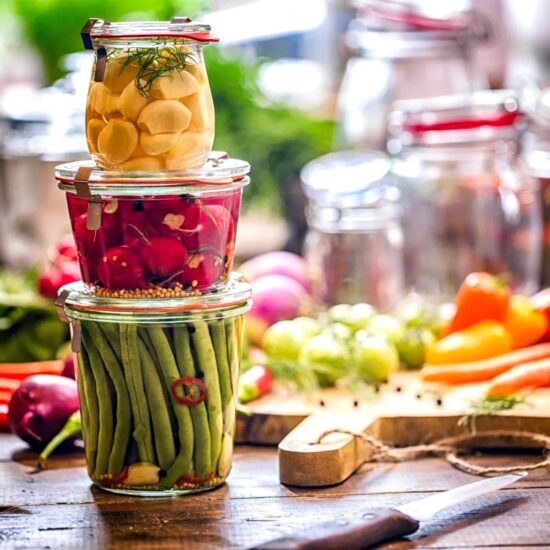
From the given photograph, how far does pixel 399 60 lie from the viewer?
2.39 m

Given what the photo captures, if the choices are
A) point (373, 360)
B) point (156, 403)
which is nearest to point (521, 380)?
point (373, 360)

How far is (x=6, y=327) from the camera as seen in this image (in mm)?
1812

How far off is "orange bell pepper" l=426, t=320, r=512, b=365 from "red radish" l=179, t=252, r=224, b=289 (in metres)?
0.55

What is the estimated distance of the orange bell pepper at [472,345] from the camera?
68.6 inches

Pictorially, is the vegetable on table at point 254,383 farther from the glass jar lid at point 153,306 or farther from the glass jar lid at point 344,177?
the glass jar lid at point 344,177

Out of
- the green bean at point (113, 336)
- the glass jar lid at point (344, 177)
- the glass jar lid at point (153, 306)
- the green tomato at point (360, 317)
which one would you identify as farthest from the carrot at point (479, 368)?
the green bean at point (113, 336)

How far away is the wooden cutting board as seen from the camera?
53.2 inches

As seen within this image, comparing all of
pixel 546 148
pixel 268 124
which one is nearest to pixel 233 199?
pixel 546 148

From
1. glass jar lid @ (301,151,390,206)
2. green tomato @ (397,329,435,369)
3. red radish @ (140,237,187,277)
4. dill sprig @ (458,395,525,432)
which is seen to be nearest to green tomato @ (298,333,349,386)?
green tomato @ (397,329,435,369)

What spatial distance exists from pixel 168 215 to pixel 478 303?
0.68m

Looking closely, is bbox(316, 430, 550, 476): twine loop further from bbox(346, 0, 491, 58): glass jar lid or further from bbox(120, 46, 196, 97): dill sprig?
bbox(346, 0, 491, 58): glass jar lid

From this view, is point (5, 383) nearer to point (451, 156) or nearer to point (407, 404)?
point (407, 404)

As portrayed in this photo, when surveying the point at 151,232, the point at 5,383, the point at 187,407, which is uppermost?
the point at 151,232

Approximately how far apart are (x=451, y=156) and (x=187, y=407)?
90 centimetres
